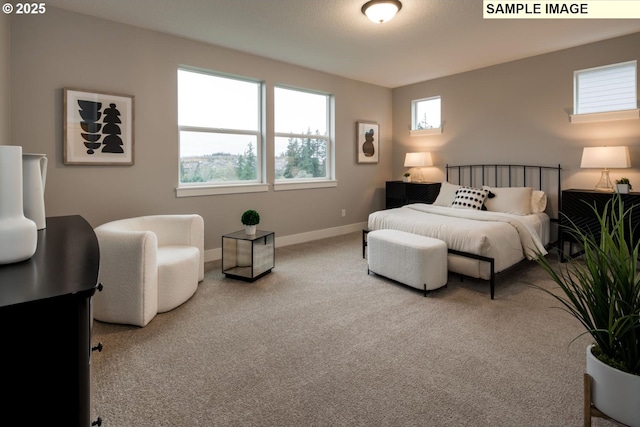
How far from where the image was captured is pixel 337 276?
3.80m

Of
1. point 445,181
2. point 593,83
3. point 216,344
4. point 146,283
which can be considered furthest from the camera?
point 445,181

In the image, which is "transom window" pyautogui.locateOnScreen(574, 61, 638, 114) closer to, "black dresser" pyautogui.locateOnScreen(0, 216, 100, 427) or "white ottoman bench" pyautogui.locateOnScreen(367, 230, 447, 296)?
"white ottoman bench" pyautogui.locateOnScreen(367, 230, 447, 296)

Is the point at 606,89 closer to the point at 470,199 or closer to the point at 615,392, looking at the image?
the point at 470,199

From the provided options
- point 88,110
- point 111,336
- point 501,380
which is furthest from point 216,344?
point 88,110

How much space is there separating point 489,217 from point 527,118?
2.00 meters

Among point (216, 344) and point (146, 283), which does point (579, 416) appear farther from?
point (146, 283)

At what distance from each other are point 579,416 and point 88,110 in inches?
174

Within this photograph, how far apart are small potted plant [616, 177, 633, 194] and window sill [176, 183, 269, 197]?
4128 mm

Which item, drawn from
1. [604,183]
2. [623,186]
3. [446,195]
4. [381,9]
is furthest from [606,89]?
[381,9]

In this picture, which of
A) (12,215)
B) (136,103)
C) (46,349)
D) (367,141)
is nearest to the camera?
(46,349)

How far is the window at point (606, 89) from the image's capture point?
408cm

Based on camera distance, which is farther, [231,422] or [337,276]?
[337,276]

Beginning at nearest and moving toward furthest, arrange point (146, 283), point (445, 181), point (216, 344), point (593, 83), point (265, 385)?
point (265, 385) → point (216, 344) → point (146, 283) → point (593, 83) → point (445, 181)

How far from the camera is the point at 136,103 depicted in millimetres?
3793
